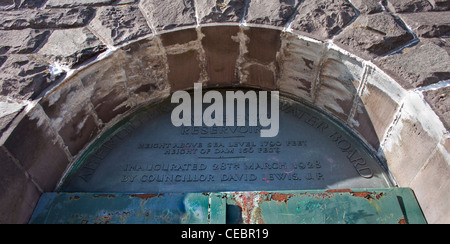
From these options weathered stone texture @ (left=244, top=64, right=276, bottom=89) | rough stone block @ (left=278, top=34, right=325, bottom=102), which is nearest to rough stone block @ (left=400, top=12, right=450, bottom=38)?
rough stone block @ (left=278, top=34, right=325, bottom=102)

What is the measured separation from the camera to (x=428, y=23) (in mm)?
2475

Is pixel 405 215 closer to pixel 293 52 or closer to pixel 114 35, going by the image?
pixel 293 52

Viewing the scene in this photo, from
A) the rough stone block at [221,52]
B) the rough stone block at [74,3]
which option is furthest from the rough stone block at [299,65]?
the rough stone block at [74,3]

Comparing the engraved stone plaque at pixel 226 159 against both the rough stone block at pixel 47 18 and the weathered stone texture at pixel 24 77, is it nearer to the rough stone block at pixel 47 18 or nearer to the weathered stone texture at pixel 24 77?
the weathered stone texture at pixel 24 77

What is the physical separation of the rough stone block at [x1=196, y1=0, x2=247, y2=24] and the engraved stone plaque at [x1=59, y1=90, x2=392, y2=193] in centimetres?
76

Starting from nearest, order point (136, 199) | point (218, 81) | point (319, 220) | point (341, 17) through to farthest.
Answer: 1. point (319, 220)
2. point (136, 199)
3. point (341, 17)
4. point (218, 81)

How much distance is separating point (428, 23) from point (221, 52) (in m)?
1.39

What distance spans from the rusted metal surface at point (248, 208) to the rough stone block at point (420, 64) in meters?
0.64

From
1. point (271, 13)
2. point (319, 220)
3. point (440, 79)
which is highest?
point (271, 13)

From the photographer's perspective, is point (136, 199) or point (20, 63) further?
point (20, 63)

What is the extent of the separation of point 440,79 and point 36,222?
243 centimetres

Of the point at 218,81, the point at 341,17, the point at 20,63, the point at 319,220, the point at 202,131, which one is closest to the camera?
the point at 319,220

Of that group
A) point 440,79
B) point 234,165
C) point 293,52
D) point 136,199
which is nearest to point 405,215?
point 440,79

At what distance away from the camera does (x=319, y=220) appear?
2070mm
